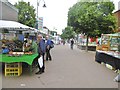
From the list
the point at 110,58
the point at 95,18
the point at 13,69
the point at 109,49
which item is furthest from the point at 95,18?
the point at 13,69

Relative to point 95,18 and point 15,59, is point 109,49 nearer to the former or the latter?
point 15,59

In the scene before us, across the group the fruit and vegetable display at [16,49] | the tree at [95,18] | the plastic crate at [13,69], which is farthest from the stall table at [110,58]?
the tree at [95,18]

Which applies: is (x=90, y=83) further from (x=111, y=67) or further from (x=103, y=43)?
(x=103, y=43)

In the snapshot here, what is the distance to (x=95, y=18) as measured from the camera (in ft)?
106

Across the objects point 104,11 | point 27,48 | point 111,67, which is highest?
point 104,11

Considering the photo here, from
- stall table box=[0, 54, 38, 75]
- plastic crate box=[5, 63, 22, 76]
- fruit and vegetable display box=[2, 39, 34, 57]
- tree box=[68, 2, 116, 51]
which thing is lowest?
plastic crate box=[5, 63, 22, 76]

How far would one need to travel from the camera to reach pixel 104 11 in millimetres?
33562

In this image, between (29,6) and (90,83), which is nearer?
(90,83)

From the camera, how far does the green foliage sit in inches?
1271

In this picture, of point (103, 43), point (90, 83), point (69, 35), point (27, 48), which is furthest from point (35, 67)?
point (69, 35)

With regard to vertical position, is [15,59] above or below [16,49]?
below

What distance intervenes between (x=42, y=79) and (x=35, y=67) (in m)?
3.41

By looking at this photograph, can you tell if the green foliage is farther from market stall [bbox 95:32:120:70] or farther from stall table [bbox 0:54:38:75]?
stall table [bbox 0:54:38:75]

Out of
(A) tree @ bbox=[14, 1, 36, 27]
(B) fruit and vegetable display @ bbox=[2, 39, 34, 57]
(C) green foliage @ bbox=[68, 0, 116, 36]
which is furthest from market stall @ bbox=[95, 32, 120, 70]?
(A) tree @ bbox=[14, 1, 36, 27]
